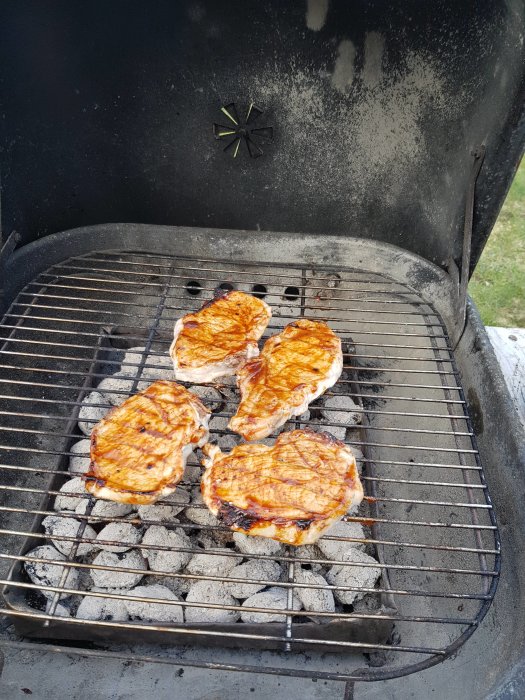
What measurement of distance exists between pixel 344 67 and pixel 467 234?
1259 millimetres

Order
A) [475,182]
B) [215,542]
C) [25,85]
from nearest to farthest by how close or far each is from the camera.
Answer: [215,542] → [475,182] → [25,85]

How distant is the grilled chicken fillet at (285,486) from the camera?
7.15 feet

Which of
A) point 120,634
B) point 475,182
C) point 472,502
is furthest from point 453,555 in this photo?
point 475,182

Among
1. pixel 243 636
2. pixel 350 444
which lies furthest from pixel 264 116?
pixel 243 636

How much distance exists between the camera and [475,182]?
10.00 ft

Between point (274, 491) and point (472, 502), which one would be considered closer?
point (274, 491)

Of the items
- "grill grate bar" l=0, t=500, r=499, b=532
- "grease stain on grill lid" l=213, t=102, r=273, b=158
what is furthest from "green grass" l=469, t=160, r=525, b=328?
"grill grate bar" l=0, t=500, r=499, b=532

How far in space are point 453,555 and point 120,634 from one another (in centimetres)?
159

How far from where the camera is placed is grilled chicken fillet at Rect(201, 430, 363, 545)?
85.8 inches

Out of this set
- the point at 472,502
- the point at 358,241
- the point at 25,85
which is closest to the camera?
the point at 472,502

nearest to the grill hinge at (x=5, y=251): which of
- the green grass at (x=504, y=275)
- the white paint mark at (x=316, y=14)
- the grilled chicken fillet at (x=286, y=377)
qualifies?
the grilled chicken fillet at (x=286, y=377)

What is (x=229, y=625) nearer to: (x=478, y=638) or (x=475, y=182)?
(x=478, y=638)

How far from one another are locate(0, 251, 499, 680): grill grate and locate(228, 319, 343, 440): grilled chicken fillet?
130mm

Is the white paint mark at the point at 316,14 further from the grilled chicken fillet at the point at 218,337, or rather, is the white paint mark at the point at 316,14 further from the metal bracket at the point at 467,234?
the grilled chicken fillet at the point at 218,337
